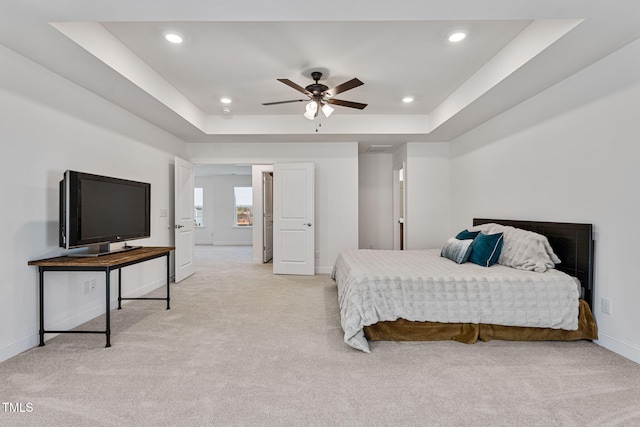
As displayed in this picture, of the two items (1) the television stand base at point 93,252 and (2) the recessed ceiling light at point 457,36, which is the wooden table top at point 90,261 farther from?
Answer: (2) the recessed ceiling light at point 457,36

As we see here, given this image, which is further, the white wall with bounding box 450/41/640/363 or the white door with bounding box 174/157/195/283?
the white door with bounding box 174/157/195/283

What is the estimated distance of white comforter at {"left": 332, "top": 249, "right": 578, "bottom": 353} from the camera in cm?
250

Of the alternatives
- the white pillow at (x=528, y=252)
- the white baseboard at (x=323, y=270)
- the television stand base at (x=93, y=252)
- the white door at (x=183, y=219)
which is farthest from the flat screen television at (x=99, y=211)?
the white pillow at (x=528, y=252)

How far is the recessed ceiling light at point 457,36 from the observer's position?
2611 millimetres

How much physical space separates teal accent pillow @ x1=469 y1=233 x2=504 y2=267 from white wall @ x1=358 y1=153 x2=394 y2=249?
343 centimetres

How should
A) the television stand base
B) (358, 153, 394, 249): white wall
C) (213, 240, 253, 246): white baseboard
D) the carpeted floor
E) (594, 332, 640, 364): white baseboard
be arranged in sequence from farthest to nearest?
1. (213, 240, 253, 246): white baseboard
2. (358, 153, 394, 249): white wall
3. the television stand base
4. (594, 332, 640, 364): white baseboard
5. the carpeted floor

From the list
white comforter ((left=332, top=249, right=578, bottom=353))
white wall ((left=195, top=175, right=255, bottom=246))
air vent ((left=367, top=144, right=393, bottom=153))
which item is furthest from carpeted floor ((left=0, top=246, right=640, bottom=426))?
white wall ((left=195, top=175, right=255, bottom=246))

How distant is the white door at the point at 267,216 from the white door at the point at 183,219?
6.01 feet

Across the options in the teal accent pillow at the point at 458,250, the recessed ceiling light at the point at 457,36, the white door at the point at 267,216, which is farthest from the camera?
the white door at the point at 267,216

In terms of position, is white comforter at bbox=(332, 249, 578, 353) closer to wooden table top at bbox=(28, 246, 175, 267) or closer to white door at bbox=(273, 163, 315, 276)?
wooden table top at bbox=(28, 246, 175, 267)

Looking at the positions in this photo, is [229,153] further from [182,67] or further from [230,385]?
[230,385]

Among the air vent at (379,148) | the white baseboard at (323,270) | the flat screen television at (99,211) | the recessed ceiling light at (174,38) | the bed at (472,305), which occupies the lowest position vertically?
the white baseboard at (323,270)

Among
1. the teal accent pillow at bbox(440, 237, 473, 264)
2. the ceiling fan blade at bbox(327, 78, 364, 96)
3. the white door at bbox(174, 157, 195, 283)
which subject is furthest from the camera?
the white door at bbox(174, 157, 195, 283)

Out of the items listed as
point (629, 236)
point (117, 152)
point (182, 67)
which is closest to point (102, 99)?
point (117, 152)
